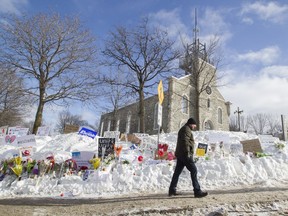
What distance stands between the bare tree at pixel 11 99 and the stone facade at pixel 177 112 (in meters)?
9.90

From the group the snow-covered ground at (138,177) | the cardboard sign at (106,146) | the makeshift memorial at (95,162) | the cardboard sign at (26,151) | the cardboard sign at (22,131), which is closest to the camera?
the snow-covered ground at (138,177)

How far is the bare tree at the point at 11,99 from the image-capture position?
19.4m

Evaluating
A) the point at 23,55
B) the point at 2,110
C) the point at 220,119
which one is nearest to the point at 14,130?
the point at 23,55

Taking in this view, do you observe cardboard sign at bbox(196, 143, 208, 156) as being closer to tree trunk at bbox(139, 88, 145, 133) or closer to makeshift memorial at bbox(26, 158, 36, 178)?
makeshift memorial at bbox(26, 158, 36, 178)

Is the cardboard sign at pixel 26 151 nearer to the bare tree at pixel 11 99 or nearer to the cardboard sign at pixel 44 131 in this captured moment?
the cardboard sign at pixel 44 131

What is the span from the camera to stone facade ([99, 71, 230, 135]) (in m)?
29.0

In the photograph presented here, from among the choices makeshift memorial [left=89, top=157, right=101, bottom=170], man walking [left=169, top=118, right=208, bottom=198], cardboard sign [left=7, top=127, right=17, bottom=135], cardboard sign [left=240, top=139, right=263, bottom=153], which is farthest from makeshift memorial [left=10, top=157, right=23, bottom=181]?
cardboard sign [left=240, top=139, right=263, bottom=153]

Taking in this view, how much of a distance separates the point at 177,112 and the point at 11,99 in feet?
55.0

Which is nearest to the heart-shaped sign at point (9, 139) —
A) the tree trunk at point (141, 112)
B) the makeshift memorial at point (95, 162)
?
the makeshift memorial at point (95, 162)

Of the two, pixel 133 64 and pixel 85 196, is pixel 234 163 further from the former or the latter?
pixel 133 64

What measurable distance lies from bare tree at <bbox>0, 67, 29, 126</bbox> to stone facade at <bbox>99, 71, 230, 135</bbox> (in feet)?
32.5

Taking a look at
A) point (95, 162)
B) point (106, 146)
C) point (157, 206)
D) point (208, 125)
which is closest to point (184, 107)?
point (208, 125)

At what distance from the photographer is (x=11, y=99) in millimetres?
24234

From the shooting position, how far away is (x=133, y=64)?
2053cm
